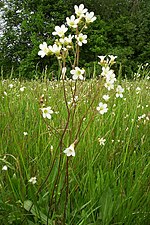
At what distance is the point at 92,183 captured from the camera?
115 centimetres

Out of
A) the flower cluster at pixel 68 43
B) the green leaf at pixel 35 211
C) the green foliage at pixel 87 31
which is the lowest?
the green leaf at pixel 35 211

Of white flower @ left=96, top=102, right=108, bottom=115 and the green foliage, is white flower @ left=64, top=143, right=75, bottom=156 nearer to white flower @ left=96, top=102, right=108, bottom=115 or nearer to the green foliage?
white flower @ left=96, top=102, right=108, bottom=115

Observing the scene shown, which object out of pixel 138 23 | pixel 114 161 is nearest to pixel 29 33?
pixel 138 23

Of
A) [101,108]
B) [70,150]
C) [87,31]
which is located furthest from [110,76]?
[87,31]

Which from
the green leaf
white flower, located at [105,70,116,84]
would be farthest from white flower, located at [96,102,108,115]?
the green leaf

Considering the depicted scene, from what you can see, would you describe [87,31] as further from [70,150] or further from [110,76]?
[70,150]

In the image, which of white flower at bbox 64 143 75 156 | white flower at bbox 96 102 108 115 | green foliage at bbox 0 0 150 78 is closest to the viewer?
white flower at bbox 64 143 75 156

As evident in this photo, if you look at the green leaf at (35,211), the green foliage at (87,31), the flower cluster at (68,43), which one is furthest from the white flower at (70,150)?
the green foliage at (87,31)

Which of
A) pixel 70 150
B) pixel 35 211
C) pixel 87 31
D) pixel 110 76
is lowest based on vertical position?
pixel 35 211

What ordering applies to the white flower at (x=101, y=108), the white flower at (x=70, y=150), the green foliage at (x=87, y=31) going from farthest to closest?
the green foliage at (x=87, y=31)
the white flower at (x=101, y=108)
the white flower at (x=70, y=150)

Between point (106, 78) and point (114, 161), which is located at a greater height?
point (106, 78)

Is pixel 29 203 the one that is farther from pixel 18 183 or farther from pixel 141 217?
pixel 141 217

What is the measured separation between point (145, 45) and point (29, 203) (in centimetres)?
1306

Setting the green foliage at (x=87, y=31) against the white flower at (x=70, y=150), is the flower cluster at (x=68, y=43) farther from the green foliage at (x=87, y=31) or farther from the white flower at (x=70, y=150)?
the green foliage at (x=87, y=31)
